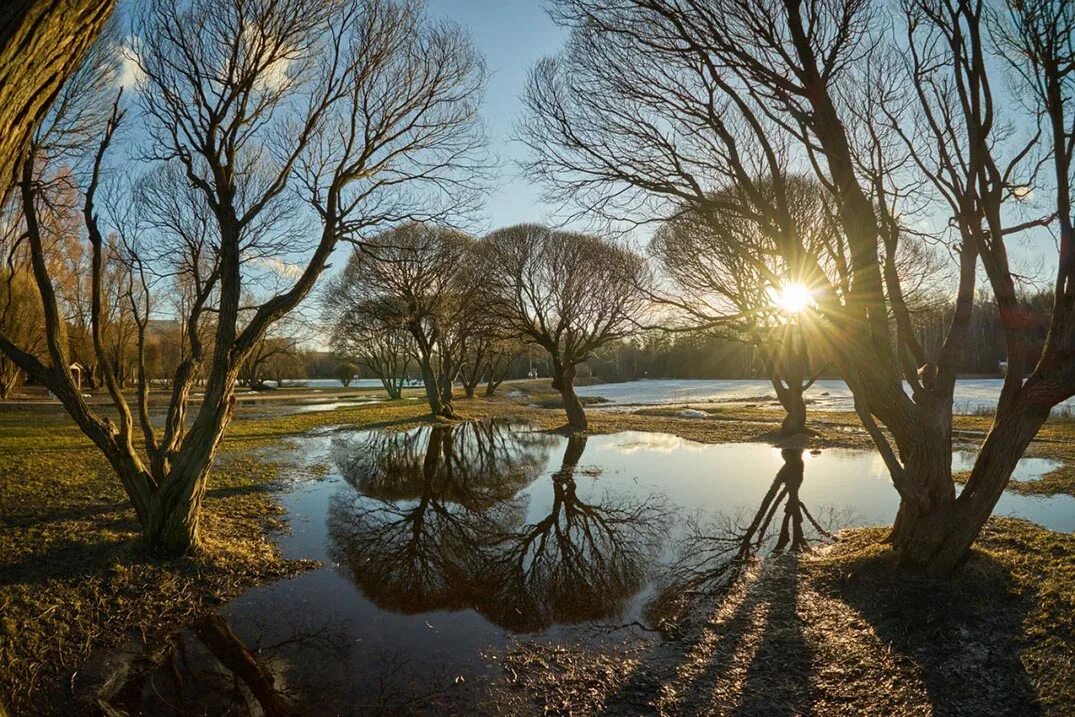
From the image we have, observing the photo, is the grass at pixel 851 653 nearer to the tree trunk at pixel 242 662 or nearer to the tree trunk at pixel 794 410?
the tree trunk at pixel 242 662

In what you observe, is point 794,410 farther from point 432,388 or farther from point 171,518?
point 171,518

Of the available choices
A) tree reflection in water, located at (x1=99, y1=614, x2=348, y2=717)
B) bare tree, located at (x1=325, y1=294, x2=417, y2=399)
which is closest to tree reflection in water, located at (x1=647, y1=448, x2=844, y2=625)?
tree reflection in water, located at (x1=99, y1=614, x2=348, y2=717)

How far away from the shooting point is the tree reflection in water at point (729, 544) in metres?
6.41

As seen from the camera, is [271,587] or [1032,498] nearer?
[271,587]

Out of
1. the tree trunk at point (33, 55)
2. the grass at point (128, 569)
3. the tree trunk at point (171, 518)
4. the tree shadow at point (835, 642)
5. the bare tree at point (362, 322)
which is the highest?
the bare tree at point (362, 322)

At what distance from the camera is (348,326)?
35438 millimetres

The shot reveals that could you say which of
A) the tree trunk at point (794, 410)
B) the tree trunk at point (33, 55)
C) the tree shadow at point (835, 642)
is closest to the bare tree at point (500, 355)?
the tree trunk at point (794, 410)

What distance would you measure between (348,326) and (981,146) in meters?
33.9

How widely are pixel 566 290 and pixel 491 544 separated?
16.6 m

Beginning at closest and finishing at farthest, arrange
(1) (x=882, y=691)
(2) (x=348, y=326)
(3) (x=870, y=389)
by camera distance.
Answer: (1) (x=882, y=691), (3) (x=870, y=389), (2) (x=348, y=326)

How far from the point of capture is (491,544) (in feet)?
27.2

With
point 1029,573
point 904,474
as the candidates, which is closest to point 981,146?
point 904,474

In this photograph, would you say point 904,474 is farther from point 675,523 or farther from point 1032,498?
point 1032,498

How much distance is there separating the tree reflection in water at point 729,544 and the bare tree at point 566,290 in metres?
13.5
